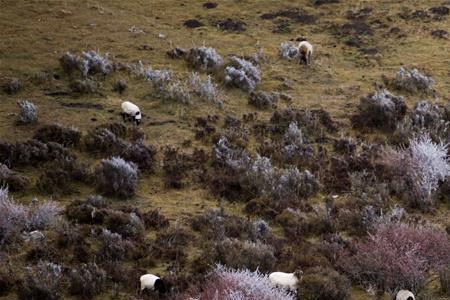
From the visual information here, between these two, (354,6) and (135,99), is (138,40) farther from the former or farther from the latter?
(354,6)

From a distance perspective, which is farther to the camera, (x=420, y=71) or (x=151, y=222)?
(x=420, y=71)

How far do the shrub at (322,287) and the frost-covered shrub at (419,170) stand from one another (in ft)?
12.9

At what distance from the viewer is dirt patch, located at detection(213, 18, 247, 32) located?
2409 centimetres

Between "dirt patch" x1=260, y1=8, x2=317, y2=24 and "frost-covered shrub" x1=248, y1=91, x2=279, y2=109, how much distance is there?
28.7 ft

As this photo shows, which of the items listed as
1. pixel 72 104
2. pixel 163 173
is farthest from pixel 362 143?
pixel 72 104

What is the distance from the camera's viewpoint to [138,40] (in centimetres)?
2170

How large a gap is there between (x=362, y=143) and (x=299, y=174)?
9.72 ft

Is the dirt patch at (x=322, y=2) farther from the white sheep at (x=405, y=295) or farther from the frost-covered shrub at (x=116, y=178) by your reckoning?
the white sheep at (x=405, y=295)

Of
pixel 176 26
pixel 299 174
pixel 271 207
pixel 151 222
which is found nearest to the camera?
pixel 151 222

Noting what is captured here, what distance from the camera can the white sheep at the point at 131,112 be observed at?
51.3 ft

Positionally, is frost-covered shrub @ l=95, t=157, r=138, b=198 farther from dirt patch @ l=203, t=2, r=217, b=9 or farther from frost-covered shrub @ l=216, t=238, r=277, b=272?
dirt patch @ l=203, t=2, r=217, b=9

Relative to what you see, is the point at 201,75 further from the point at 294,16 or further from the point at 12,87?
the point at 294,16

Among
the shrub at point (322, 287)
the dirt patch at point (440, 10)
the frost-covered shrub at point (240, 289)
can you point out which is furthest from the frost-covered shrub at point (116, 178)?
the dirt patch at point (440, 10)

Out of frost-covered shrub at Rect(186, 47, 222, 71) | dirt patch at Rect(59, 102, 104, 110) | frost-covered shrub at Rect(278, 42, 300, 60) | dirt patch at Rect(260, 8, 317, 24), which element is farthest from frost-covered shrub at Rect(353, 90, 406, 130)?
dirt patch at Rect(260, 8, 317, 24)
